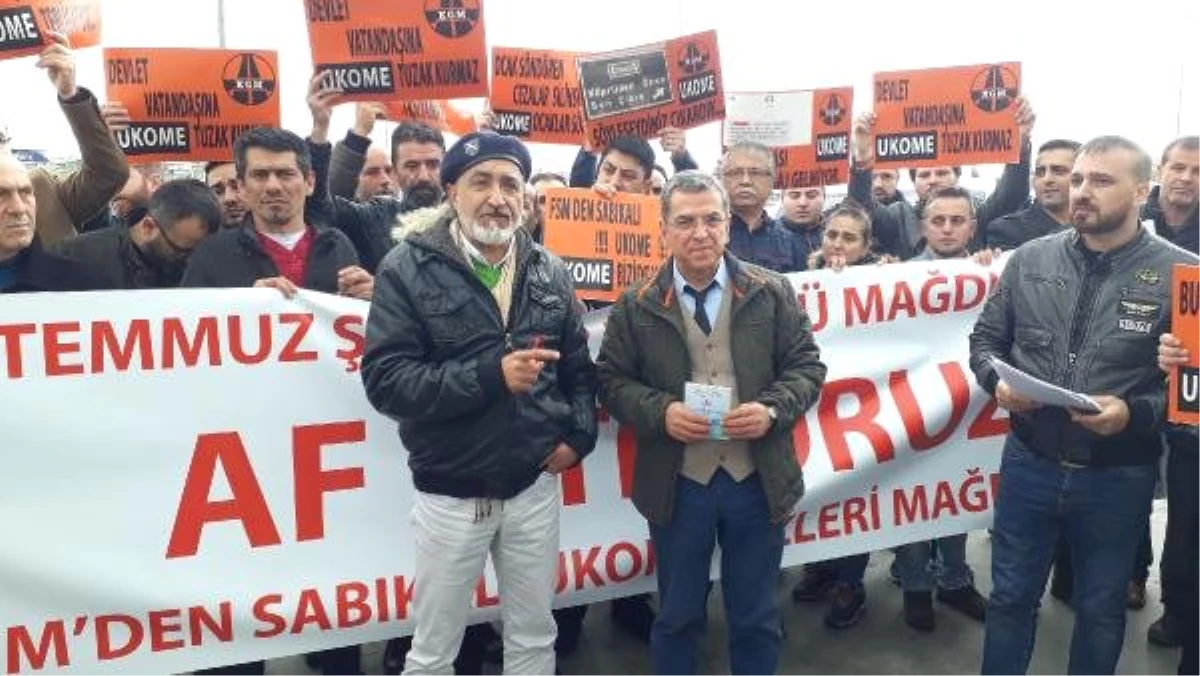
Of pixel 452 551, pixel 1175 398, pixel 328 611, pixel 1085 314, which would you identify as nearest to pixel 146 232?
pixel 328 611

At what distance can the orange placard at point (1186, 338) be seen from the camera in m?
2.79

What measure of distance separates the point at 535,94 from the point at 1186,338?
410 centimetres

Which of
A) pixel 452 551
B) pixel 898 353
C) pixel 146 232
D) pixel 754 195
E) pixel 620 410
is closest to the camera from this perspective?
pixel 452 551

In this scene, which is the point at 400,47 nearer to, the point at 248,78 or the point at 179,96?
the point at 248,78

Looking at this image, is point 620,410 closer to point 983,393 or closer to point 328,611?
point 328,611

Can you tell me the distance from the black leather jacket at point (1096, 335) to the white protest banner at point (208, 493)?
58.6 inches

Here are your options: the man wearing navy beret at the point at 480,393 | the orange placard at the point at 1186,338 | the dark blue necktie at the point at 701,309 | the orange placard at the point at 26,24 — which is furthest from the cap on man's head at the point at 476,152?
the orange placard at the point at 26,24

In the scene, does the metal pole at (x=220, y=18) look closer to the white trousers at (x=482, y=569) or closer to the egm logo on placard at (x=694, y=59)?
the egm logo on placard at (x=694, y=59)

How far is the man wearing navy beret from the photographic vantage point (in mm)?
2674

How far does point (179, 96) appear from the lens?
4527 mm

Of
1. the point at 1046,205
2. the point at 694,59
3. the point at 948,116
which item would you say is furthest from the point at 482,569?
the point at 948,116

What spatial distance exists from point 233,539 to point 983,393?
3.07 m

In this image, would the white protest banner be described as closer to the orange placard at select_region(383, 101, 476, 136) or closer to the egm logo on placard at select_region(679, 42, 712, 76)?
the egm logo on placard at select_region(679, 42, 712, 76)

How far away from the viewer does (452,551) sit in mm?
2803
